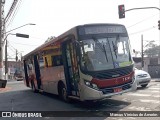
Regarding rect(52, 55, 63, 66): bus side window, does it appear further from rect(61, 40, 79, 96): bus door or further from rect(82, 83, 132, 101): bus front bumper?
rect(82, 83, 132, 101): bus front bumper

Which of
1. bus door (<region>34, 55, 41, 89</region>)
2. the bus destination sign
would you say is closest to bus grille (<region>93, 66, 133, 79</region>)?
the bus destination sign

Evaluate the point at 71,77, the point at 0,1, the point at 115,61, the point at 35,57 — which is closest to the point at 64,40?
the point at 71,77

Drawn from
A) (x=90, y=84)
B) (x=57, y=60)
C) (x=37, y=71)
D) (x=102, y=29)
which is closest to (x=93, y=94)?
(x=90, y=84)

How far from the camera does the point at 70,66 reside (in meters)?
12.1

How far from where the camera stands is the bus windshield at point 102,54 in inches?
412

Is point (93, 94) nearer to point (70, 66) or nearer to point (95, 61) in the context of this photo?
point (95, 61)

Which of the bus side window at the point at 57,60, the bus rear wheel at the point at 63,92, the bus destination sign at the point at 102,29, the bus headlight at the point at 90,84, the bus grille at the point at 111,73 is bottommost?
the bus rear wheel at the point at 63,92

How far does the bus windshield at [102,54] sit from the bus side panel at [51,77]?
256cm

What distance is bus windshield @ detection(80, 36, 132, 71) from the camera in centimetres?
1045

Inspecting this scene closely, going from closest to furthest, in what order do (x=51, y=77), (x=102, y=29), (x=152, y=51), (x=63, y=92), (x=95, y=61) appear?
(x=95, y=61), (x=102, y=29), (x=63, y=92), (x=51, y=77), (x=152, y=51)

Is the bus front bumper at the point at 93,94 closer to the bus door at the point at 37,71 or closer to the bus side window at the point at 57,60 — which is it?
the bus side window at the point at 57,60

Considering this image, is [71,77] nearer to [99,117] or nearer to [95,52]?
[95,52]

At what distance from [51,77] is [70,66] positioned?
3.13 m

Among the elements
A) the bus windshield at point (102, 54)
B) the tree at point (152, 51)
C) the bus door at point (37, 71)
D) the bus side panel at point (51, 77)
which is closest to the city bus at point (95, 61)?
the bus windshield at point (102, 54)
